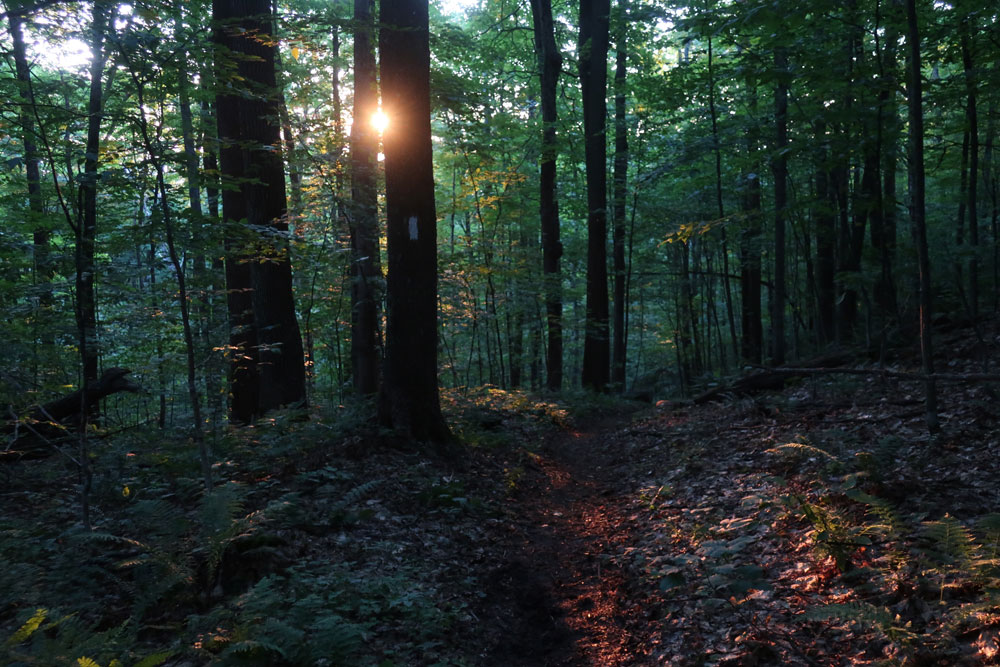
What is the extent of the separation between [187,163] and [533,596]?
5062 millimetres

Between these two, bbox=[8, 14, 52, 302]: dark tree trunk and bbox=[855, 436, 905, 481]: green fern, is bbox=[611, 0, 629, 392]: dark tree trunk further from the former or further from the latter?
bbox=[8, 14, 52, 302]: dark tree trunk

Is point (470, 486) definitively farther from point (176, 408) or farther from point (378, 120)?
point (176, 408)

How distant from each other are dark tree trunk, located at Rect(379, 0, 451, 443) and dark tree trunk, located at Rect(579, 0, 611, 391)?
868cm

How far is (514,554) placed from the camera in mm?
5102

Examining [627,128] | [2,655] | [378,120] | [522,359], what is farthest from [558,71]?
[2,655]

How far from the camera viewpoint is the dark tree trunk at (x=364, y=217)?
372 inches

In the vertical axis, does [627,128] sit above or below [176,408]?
above

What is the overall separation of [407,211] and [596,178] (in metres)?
9.51

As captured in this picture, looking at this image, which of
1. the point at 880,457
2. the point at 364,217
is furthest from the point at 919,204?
the point at 364,217

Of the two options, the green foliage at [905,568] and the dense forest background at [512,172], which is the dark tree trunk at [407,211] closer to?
the dense forest background at [512,172]

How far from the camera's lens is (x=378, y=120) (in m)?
11.1

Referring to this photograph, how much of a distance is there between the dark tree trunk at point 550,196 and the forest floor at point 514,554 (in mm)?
8555

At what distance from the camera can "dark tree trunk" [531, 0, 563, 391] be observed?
15492 millimetres

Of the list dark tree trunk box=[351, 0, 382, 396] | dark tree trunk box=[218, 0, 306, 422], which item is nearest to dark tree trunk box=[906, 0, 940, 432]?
dark tree trunk box=[351, 0, 382, 396]
